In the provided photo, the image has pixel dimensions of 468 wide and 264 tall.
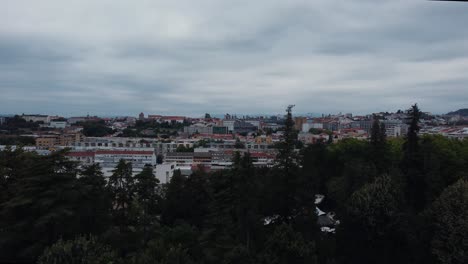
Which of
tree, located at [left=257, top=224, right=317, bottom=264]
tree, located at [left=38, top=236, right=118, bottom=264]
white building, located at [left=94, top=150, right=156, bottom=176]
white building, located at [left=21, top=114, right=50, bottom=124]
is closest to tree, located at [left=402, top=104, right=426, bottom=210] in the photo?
tree, located at [left=257, top=224, right=317, bottom=264]

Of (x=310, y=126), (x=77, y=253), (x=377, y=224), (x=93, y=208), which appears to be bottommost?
(x=377, y=224)

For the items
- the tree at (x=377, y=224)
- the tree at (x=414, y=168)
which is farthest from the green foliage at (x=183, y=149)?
the tree at (x=377, y=224)

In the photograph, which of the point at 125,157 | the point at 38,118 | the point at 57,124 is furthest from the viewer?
the point at 38,118

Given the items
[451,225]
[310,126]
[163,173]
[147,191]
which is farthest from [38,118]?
[451,225]

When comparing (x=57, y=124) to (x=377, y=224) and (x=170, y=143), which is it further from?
(x=377, y=224)

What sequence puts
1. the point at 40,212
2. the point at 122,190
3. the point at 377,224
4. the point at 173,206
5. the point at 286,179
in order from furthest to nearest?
1. the point at 173,206
2. the point at 122,190
3. the point at 286,179
4. the point at 377,224
5. the point at 40,212

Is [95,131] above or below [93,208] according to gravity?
above

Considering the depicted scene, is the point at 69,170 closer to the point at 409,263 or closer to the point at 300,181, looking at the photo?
the point at 300,181
